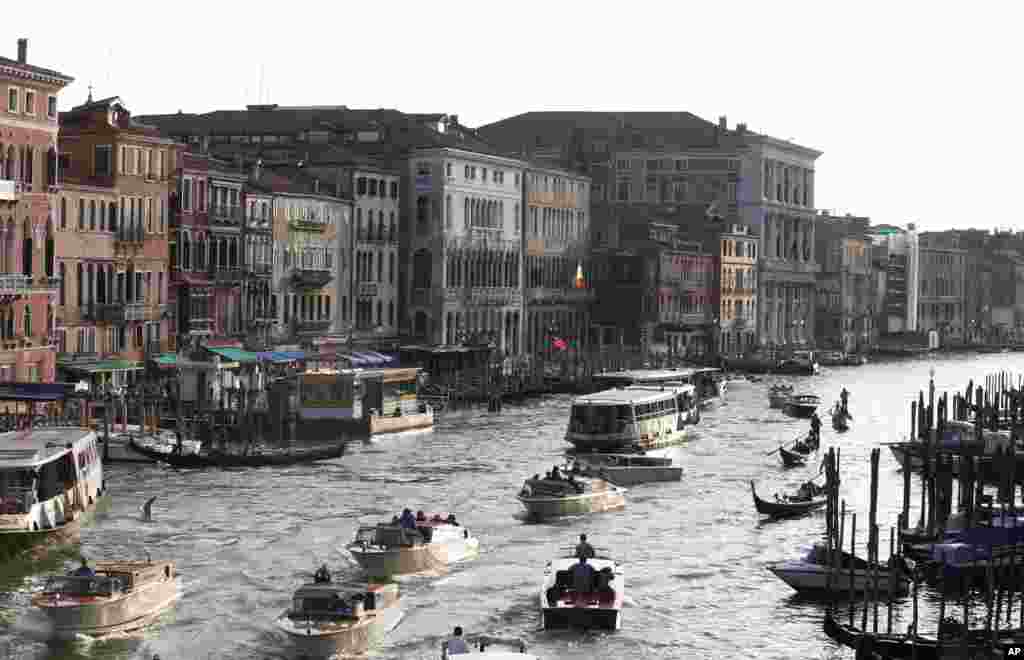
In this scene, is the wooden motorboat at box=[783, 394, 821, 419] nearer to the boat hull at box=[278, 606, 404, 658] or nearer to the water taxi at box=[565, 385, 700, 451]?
the water taxi at box=[565, 385, 700, 451]

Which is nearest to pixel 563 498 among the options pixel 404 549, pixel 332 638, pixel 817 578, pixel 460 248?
pixel 404 549

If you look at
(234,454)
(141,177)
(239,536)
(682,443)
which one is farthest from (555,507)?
(141,177)

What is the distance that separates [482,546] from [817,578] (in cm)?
741

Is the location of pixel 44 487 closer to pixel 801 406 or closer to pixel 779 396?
pixel 801 406

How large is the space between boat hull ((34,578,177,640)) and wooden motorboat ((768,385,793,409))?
4814cm

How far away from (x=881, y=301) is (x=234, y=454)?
4232 inches

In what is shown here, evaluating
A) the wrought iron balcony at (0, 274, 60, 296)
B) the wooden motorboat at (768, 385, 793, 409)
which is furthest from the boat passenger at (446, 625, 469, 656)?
the wooden motorboat at (768, 385, 793, 409)

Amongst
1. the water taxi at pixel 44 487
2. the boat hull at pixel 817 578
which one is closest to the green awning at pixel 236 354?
the water taxi at pixel 44 487

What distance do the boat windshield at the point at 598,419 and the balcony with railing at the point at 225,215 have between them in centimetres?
1710

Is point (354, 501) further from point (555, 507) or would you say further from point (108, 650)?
point (108, 650)

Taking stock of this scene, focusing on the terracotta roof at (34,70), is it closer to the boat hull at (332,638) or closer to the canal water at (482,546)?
the canal water at (482,546)

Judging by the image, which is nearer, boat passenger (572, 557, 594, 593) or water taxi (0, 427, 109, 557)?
boat passenger (572, 557, 594, 593)

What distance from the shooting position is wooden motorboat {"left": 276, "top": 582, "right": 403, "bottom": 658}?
105 ft

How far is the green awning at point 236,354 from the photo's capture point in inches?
2657
